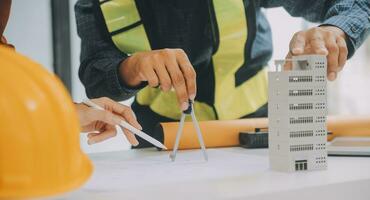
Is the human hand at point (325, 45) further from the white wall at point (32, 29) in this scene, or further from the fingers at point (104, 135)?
the white wall at point (32, 29)

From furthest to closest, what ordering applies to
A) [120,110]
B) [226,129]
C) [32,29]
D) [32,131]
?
1. [32,29]
2. [226,129]
3. [120,110]
4. [32,131]

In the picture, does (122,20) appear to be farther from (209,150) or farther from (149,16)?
(209,150)

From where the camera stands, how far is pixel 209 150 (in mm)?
1186

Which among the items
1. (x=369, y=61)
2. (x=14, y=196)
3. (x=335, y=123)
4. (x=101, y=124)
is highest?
(x=14, y=196)

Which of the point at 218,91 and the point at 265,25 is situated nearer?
the point at 218,91

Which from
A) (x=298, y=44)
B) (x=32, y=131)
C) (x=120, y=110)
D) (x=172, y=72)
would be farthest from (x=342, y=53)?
(x=32, y=131)

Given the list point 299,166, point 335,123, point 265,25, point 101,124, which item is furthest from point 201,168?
point 265,25

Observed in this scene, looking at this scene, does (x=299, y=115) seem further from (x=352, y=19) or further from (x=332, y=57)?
(x=352, y=19)

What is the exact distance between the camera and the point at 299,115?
863mm

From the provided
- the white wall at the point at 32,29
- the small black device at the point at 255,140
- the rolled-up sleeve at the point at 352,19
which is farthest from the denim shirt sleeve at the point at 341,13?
the white wall at the point at 32,29

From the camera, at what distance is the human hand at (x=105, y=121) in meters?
1.02

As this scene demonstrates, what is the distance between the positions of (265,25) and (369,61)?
165cm

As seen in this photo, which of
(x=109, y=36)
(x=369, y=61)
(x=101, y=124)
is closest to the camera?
(x=101, y=124)

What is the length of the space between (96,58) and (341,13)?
2.55 ft
